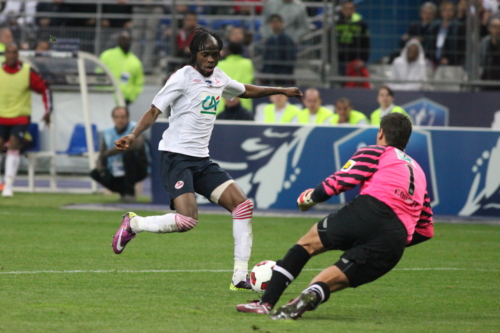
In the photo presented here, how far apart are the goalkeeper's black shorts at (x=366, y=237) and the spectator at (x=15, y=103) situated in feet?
32.9

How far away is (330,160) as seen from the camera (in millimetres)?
13320

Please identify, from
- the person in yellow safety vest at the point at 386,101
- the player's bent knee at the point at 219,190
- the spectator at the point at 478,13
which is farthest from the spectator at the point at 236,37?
the player's bent knee at the point at 219,190

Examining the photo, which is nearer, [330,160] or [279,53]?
[330,160]

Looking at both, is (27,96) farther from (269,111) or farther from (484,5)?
(484,5)

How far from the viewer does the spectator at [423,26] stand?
16625mm

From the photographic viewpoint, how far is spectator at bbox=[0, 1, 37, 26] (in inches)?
772

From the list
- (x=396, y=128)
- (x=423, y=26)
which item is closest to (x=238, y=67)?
(x=423, y=26)

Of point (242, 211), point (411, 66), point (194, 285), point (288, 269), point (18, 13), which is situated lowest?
point (194, 285)

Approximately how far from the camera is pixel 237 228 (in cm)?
711

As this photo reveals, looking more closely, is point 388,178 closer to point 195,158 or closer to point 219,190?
point 219,190

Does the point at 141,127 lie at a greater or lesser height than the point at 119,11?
lesser

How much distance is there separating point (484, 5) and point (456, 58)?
2.59m

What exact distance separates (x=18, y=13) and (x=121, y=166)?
24.3 ft

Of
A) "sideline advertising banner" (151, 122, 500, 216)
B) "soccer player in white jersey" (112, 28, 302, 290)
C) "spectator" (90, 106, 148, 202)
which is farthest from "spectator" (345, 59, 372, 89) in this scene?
"soccer player in white jersey" (112, 28, 302, 290)
